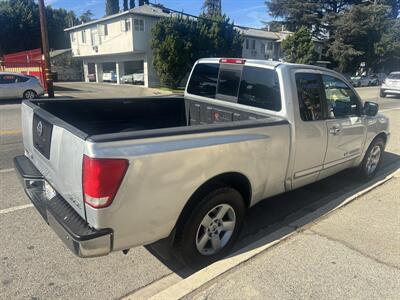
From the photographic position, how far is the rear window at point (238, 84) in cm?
379

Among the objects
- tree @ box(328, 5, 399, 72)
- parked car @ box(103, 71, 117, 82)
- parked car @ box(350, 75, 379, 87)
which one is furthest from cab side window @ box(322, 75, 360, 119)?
tree @ box(328, 5, 399, 72)

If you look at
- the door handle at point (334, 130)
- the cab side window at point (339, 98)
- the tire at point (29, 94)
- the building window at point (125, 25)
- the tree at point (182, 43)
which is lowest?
the tire at point (29, 94)

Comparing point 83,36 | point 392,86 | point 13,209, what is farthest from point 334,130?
point 83,36

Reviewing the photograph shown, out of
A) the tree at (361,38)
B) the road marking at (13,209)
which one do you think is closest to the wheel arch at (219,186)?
the road marking at (13,209)

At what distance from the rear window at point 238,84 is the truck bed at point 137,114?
150 millimetres

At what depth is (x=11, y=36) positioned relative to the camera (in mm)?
49188

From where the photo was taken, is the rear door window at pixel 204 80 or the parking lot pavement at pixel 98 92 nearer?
the rear door window at pixel 204 80

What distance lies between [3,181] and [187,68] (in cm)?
2556

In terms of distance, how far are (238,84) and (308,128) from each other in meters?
0.98

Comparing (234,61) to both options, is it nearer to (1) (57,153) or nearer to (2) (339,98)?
(2) (339,98)

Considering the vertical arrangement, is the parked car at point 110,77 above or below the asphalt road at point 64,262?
above

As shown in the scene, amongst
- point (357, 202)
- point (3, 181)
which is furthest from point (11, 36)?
point (357, 202)

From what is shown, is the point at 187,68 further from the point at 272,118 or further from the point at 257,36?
the point at 272,118

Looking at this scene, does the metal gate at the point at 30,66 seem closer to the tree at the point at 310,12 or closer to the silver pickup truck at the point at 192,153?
the silver pickup truck at the point at 192,153
